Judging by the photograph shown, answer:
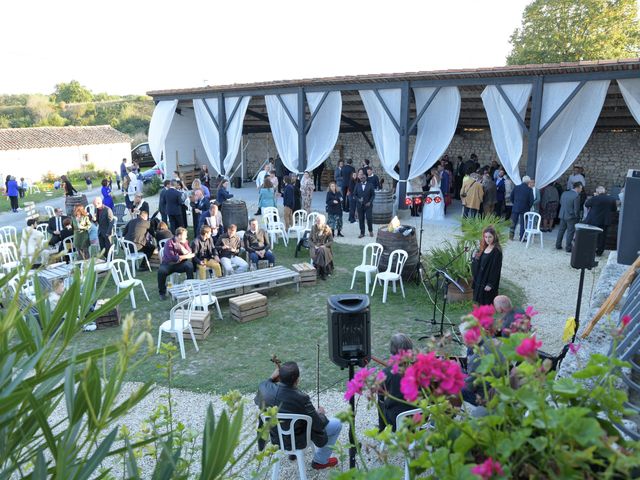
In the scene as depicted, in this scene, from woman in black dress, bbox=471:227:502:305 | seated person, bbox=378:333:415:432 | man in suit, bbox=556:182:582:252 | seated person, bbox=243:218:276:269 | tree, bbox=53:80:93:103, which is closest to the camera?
seated person, bbox=378:333:415:432

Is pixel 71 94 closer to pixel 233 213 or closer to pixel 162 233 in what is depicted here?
pixel 233 213

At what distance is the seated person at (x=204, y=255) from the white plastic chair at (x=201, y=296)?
86cm

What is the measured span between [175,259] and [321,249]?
228 cm

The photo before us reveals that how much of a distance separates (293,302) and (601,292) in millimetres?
4035

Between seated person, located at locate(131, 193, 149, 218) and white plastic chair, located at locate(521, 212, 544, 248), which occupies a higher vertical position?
seated person, located at locate(131, 193, 149, 218)

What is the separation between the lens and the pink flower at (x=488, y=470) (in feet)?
3.92

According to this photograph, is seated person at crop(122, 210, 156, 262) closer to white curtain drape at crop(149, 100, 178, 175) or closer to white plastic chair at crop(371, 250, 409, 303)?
white plastic chair at crop(371, 250, 409, 303)

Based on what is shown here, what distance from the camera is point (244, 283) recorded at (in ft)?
24.8

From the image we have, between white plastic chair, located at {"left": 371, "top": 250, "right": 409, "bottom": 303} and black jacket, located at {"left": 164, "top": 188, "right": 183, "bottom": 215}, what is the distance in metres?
4.70

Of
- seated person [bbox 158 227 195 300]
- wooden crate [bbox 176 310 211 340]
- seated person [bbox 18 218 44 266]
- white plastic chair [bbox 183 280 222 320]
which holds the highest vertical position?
seated person [bbox 18 218 44 266]

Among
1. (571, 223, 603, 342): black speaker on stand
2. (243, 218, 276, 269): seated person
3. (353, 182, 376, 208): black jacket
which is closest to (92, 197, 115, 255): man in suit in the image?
(243, 218, 276, 269): seated person

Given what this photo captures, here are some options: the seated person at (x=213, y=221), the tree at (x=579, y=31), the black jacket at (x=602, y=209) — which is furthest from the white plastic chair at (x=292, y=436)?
the tree at (x=579, y=31)

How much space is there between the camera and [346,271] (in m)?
9.14

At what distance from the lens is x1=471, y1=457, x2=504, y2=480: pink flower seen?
3.92 feet
